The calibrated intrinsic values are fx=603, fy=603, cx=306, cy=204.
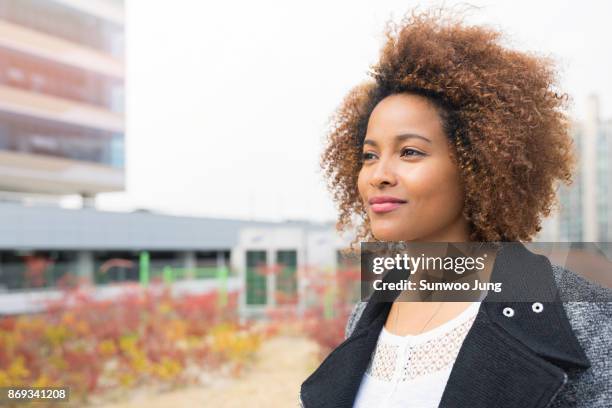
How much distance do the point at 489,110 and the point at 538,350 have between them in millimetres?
387

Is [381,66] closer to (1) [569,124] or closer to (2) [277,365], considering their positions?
(1) [569,124]

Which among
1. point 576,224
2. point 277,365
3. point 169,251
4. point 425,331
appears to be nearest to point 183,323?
point 277,365

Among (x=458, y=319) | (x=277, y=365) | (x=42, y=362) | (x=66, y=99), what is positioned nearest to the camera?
(x=458, y=319)

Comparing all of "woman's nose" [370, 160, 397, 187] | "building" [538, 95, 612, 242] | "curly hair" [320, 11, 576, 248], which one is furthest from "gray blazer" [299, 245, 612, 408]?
"building" [538, 95, 612, 242]

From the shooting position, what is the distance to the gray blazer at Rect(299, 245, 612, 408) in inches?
30.0

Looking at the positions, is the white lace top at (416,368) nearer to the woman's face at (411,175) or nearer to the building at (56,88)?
the woman's face at (411,175)

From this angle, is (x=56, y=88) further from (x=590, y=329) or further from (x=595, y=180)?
(x=595, y=180)

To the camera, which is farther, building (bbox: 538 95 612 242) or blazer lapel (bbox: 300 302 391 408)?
building (bbox: 538 95 612 242)

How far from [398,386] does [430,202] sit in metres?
0.29

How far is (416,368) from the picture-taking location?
93 centimetres

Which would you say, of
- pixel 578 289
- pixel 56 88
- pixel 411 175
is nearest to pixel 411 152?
pixel 411 175

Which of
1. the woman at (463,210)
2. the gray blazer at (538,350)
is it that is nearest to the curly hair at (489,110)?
the woman at (463,210)

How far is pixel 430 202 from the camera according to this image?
938 millimetres

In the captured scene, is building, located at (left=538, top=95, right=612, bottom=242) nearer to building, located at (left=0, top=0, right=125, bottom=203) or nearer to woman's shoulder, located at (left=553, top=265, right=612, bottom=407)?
building, located at (left=0, top=0, right=125, bottom=203)
